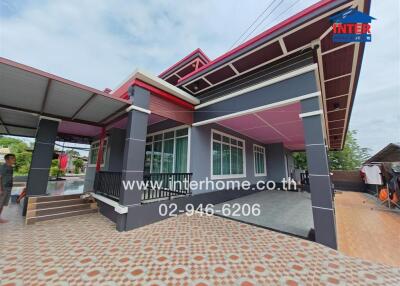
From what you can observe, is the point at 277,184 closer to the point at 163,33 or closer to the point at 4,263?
the point at 4,263

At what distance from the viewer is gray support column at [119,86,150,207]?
3.50m

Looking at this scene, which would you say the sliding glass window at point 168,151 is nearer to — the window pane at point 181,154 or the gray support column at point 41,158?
the window pane at point 181,154

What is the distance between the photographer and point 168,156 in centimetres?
635

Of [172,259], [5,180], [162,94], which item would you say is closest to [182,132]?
[162,94]

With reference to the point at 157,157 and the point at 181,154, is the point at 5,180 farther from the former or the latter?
the point at 181,154

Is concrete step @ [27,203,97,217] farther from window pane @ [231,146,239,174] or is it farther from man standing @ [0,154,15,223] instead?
window pane @ [231,146,239,174]

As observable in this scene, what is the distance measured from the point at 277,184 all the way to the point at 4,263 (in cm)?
1094

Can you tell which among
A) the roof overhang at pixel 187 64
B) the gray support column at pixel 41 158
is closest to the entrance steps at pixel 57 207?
the gray support column at pixel 41 158

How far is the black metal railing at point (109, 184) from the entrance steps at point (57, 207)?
1.55 feet

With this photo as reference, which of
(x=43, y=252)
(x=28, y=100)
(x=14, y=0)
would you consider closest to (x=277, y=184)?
(x=43, y=252)

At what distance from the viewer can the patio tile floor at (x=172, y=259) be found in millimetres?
1884

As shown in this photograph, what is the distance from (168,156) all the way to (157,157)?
2.72 ft

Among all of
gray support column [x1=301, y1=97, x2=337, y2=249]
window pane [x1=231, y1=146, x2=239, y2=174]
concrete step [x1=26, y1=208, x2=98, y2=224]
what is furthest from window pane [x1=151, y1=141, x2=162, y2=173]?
gray support column [x1=301, y1=97, x2=337, y2=249]

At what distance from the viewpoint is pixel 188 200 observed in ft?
15.9
